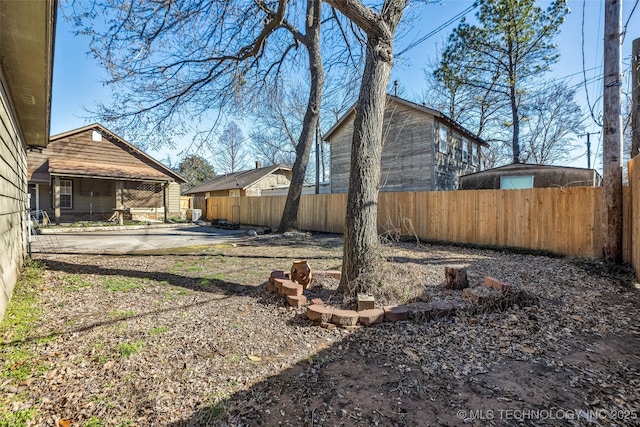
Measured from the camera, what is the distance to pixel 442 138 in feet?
45.1

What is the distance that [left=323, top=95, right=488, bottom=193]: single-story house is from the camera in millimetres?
13109

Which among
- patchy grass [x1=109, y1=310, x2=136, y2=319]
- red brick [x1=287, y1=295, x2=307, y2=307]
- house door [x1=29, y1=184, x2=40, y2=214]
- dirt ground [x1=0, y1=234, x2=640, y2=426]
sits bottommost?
dirt ground [x1=0, y1=234, x2=640, y2=426]

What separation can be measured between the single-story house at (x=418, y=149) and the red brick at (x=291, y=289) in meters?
9.76

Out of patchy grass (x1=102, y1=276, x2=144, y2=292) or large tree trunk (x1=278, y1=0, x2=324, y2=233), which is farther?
large tree trunk (x1=278, y1=0, x2=324, y2=233)

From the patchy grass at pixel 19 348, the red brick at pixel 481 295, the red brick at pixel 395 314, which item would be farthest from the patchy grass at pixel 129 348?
the red brick at pixel 481 295

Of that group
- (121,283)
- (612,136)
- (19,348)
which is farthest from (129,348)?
(612,136)

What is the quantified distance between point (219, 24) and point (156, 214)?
45.5 feet

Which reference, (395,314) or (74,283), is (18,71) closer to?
(74,283)

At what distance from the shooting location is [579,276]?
4.93 m

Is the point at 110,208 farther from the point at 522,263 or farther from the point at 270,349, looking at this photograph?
the point at 522,263

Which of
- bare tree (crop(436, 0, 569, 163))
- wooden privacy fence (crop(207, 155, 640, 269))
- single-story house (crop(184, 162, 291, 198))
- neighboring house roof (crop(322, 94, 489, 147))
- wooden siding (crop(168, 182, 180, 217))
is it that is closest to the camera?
wooden privacy fence (crop(207, 155, 640, 269))

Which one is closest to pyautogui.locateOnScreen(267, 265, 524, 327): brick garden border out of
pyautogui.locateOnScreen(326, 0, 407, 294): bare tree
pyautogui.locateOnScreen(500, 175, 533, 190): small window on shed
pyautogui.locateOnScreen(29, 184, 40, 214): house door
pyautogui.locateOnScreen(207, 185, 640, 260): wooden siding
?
pyautogui.locateOnScreen(326, 0, 407, 294): bare tree

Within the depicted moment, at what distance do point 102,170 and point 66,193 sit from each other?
2296 millimetres

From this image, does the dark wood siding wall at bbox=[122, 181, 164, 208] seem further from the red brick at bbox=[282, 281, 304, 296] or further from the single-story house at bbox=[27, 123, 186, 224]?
the red brick at bbox=[282, 281, 304, 296]
